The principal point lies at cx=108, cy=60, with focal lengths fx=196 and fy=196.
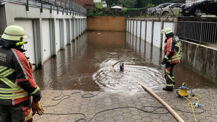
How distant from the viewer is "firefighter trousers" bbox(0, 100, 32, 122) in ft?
9.28

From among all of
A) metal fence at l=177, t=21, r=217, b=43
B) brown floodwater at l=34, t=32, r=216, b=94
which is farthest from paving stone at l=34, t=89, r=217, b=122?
metal fence at l=177, t=21, r=217, b=43

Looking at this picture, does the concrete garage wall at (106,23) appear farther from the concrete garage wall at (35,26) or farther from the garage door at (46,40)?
the garage door at (46,40)

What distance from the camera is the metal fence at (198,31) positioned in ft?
27.4

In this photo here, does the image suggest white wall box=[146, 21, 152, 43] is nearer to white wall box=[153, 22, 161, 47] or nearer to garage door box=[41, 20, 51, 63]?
white wall box=[153, 22, 161, 47]

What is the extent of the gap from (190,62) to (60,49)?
907 centimetres

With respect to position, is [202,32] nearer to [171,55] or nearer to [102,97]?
[171,55]

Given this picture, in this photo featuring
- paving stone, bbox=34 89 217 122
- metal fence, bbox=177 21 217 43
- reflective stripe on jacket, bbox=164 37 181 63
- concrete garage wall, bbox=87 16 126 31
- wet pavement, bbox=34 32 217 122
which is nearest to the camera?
paving stone, bbox=34 89 217 122

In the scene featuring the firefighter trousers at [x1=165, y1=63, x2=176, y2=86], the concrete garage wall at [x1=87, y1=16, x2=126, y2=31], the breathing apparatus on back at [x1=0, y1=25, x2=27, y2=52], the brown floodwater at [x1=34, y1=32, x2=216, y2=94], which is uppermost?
the concrete garage wall at [x1=87, y1=16, x2=126, y2=31]

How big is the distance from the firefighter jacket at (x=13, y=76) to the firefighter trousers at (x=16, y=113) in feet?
0.30

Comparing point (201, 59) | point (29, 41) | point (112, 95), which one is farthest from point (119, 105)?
point (29, 41)

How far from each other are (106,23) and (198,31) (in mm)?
30119

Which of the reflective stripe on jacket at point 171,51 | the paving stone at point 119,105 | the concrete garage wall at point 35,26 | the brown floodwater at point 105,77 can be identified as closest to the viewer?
the paving stone at point 119,105

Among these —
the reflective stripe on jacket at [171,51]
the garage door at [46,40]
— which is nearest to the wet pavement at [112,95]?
the reflective stripe on jacket at [171,51]

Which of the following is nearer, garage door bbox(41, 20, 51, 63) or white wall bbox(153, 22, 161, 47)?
garage door bbox(41, 20, 51, 63)
